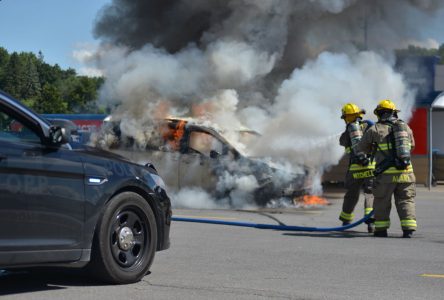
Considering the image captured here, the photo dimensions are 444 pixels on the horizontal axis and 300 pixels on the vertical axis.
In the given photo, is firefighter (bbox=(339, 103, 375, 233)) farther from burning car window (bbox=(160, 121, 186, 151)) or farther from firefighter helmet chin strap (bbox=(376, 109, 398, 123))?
burning car window (bbox=(160, 121, 186, 151))

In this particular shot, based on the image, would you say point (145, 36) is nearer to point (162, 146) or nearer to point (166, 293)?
point (162, 146)

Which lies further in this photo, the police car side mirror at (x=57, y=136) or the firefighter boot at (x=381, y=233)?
the firefighter boot at (x=381, y=233)

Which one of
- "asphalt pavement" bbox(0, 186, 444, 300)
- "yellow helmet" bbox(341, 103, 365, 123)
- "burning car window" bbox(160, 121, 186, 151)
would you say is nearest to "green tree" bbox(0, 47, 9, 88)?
"burning car window" bbox(160, 121, 186, 151)

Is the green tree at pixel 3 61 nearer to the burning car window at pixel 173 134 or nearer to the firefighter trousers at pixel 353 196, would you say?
the burning car window at pixel 173 134

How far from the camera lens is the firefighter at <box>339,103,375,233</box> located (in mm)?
10820

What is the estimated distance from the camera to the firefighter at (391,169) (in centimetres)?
1001

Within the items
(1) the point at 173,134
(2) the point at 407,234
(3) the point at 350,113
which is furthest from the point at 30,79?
(2) the point at 407,234

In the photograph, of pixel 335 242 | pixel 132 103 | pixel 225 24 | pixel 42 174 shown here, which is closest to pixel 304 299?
pixel 42 174

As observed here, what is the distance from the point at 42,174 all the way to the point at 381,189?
554cm

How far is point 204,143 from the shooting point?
14727 millimetres

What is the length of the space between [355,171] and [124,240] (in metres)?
5.27

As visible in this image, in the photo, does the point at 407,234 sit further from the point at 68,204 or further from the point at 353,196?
the point at 68,204

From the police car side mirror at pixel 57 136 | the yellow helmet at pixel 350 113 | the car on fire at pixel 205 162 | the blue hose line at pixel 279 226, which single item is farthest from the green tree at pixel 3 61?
the police car side mirror at pixel 57 136

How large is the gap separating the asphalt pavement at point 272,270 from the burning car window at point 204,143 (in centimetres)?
328
